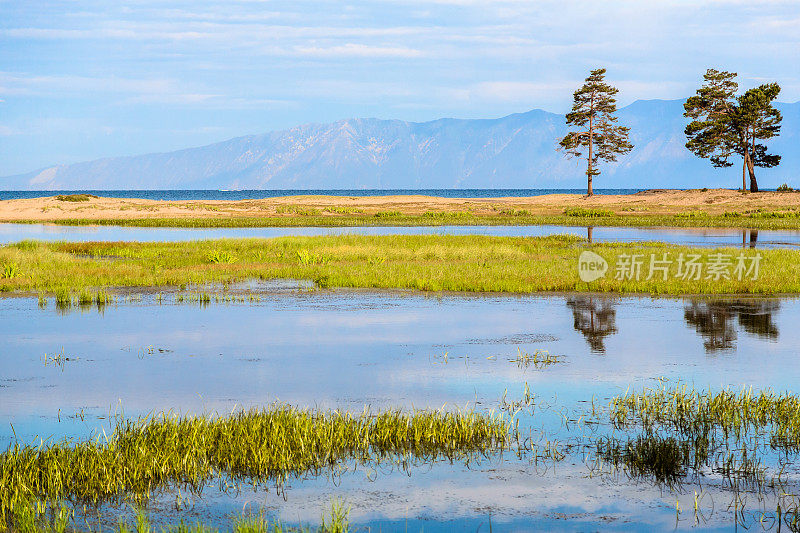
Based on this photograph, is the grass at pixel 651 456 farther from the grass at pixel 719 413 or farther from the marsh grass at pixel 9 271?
the marsh grass at pixel 9 271

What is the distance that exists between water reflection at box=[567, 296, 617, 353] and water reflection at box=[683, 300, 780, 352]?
1920mm

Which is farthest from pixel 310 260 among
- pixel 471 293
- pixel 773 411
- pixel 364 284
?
pixel 773 411

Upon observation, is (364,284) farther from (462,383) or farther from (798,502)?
(798,502)

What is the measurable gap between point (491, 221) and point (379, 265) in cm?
3928

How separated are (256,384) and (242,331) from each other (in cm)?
550

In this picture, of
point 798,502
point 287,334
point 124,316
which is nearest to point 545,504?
point 798,502

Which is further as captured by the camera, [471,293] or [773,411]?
[471,293]

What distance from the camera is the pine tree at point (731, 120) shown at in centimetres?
8469

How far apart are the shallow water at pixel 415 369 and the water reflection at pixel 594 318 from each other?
48 mm

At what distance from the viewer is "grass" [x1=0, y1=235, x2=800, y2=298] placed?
2697cm

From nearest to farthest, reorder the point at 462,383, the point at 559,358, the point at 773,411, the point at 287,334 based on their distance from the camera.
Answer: the point at 773,411 < the point at 462,383 < the point at 559,358 < the point at 287,334

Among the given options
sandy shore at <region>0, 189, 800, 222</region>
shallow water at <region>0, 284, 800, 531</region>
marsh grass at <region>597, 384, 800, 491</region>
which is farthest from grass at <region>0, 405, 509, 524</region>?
sandy shore at <region>0, 189, 800, 222</region>

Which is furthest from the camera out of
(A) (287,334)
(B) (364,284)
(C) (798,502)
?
(B) (364,284)

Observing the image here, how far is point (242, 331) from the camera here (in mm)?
19578
